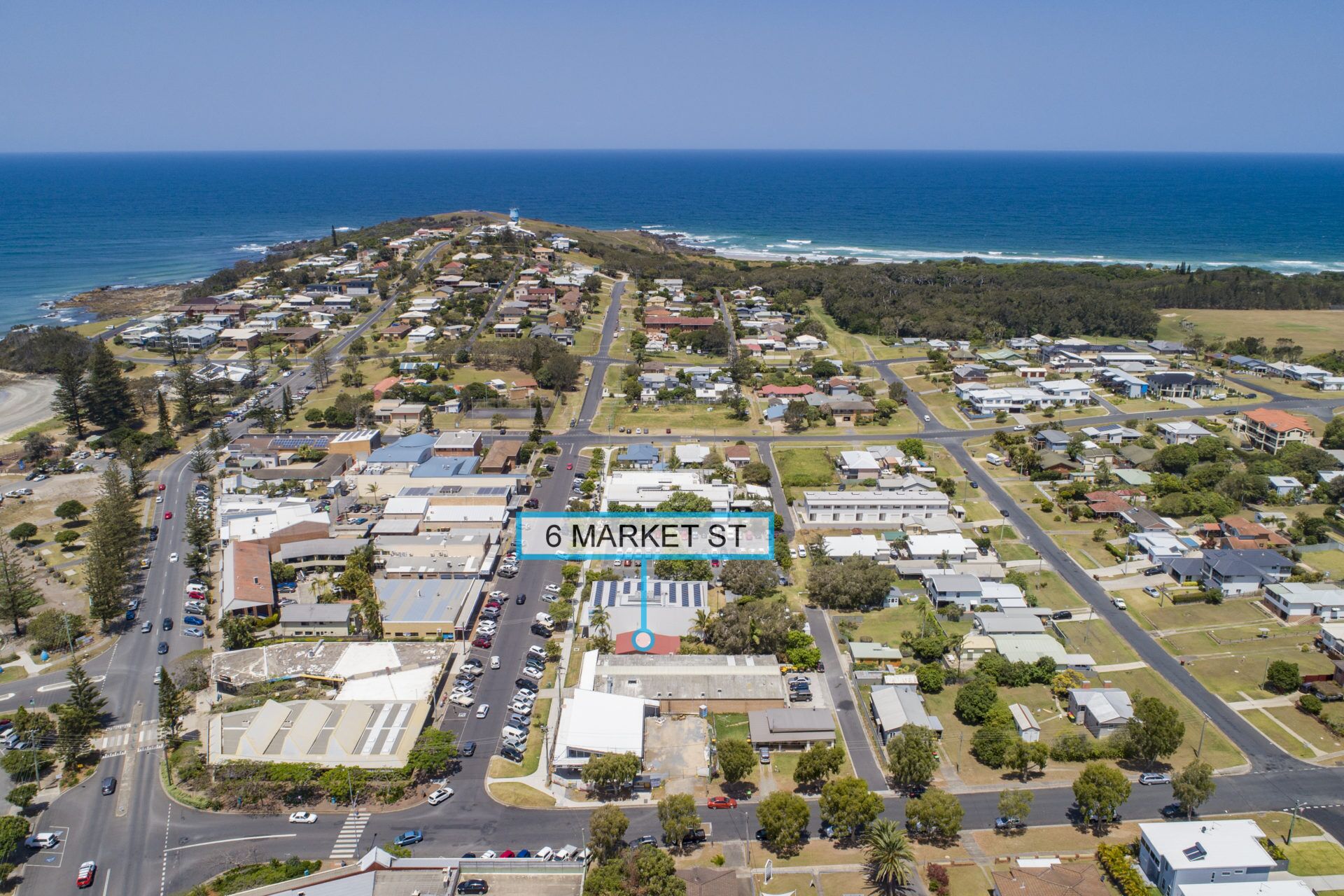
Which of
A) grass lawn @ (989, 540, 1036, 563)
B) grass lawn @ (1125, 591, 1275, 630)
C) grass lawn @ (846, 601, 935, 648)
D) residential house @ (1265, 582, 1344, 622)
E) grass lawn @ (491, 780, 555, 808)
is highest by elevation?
residential house @ (1265, 582, 1344, 622)

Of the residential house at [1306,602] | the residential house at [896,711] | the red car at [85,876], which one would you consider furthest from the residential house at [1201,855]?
the red car at [85,876]

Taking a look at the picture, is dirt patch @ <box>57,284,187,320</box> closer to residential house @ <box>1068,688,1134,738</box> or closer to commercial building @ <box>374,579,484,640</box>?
commercial building @ <box>374,579,484,640</box>

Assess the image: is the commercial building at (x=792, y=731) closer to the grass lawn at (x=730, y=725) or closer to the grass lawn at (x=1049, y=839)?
the grass lawn at (x=730, y=725)

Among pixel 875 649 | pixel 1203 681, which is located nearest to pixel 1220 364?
pixel 1203 681

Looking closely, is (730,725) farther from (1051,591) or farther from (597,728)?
(1051,591)

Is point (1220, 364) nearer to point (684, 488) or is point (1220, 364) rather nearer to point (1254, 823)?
point (684, 488)

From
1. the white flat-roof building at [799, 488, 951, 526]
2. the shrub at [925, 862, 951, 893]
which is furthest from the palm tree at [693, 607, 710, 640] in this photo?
the shrub at [925, 862, 951, 893]

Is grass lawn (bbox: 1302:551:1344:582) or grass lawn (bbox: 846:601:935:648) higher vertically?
grass lawn (bbox: 1302:551:1344:582)
